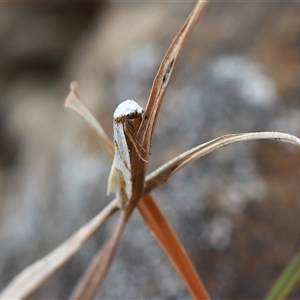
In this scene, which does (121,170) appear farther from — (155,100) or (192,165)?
(192,165)

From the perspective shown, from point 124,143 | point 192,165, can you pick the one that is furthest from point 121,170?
point 192,165

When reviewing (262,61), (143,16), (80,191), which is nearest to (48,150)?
(80,191)

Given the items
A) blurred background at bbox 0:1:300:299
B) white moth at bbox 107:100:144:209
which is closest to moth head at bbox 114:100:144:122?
white moth at bbox 107:100:144:209

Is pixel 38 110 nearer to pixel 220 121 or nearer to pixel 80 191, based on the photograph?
pixel 80 191

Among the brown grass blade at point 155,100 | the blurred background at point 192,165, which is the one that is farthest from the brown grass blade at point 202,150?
the blurred background at point 192,165

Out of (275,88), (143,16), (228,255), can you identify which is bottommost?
(228,255)

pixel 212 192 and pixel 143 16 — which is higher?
pixel 143 16
